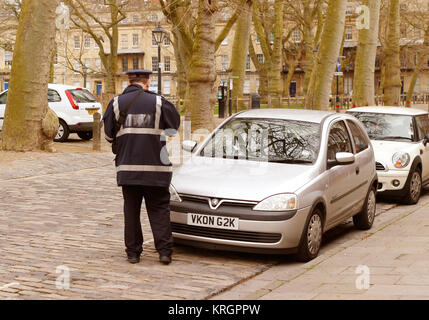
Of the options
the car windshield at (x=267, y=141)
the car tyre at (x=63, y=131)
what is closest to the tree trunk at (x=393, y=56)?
the car tyre at (x=63, y=131)

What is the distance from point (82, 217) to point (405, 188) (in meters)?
5.48

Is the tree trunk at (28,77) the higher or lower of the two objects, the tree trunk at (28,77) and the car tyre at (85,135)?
the higher

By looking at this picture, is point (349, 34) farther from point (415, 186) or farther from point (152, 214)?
point (152, 214)

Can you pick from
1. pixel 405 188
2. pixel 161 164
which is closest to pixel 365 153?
pixel 405 188

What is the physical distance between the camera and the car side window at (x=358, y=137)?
31.5ft

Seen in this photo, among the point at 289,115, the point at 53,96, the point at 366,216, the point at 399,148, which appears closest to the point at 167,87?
the point at 53,96

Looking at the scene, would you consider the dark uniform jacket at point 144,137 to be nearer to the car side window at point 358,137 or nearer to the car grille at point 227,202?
the car grille at point 227,202

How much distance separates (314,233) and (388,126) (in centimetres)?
618

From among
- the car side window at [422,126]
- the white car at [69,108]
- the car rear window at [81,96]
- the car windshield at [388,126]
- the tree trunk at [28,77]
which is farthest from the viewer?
the car rear window at [81,96]

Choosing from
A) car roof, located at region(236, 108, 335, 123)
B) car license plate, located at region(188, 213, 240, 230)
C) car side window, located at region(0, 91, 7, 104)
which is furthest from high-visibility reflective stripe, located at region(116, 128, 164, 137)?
car side window, located at region(0, 91, 7, 104)

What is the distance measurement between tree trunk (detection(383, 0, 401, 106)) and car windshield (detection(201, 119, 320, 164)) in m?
22.8

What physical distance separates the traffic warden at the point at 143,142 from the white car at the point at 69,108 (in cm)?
1454

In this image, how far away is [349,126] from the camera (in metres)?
9.62
